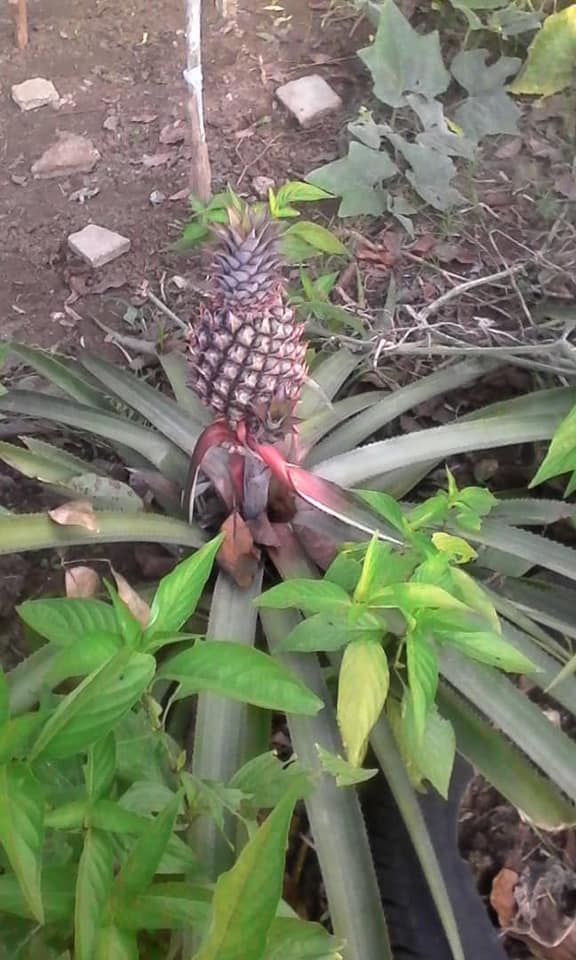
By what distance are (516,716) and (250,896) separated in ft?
1.97

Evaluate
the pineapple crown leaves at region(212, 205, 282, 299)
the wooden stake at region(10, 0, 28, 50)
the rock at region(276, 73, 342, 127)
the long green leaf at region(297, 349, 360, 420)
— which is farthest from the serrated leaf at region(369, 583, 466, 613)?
the wooden stake at region(10, 0, 28, 50)

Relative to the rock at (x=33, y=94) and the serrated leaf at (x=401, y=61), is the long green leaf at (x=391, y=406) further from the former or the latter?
the rock at (x=33, y=94)

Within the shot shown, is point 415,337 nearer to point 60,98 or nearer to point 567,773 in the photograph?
point 567,773

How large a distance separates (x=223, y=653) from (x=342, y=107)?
1863 millimetres

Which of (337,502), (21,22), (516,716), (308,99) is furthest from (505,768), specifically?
(21,22)

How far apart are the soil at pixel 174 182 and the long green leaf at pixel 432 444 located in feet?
0.79

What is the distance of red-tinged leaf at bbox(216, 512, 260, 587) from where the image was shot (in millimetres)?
1228

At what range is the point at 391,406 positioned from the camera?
1.46m

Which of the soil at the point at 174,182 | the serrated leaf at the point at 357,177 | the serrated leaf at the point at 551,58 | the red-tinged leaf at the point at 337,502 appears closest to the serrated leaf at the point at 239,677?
the red-tinged leaf at the point at 337,502

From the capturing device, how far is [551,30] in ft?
6.61

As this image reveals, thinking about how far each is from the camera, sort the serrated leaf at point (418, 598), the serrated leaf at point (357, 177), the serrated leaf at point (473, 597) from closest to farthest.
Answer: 1. the serrated leaf at point (418, 598)
2. the serrated leaf at point (473, 597)
3. the serrated leaf at point (357, 177)

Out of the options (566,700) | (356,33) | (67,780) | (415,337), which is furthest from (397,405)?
(356,33)

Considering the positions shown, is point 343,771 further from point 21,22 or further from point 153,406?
point 21,22

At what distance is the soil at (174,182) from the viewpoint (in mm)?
1764
